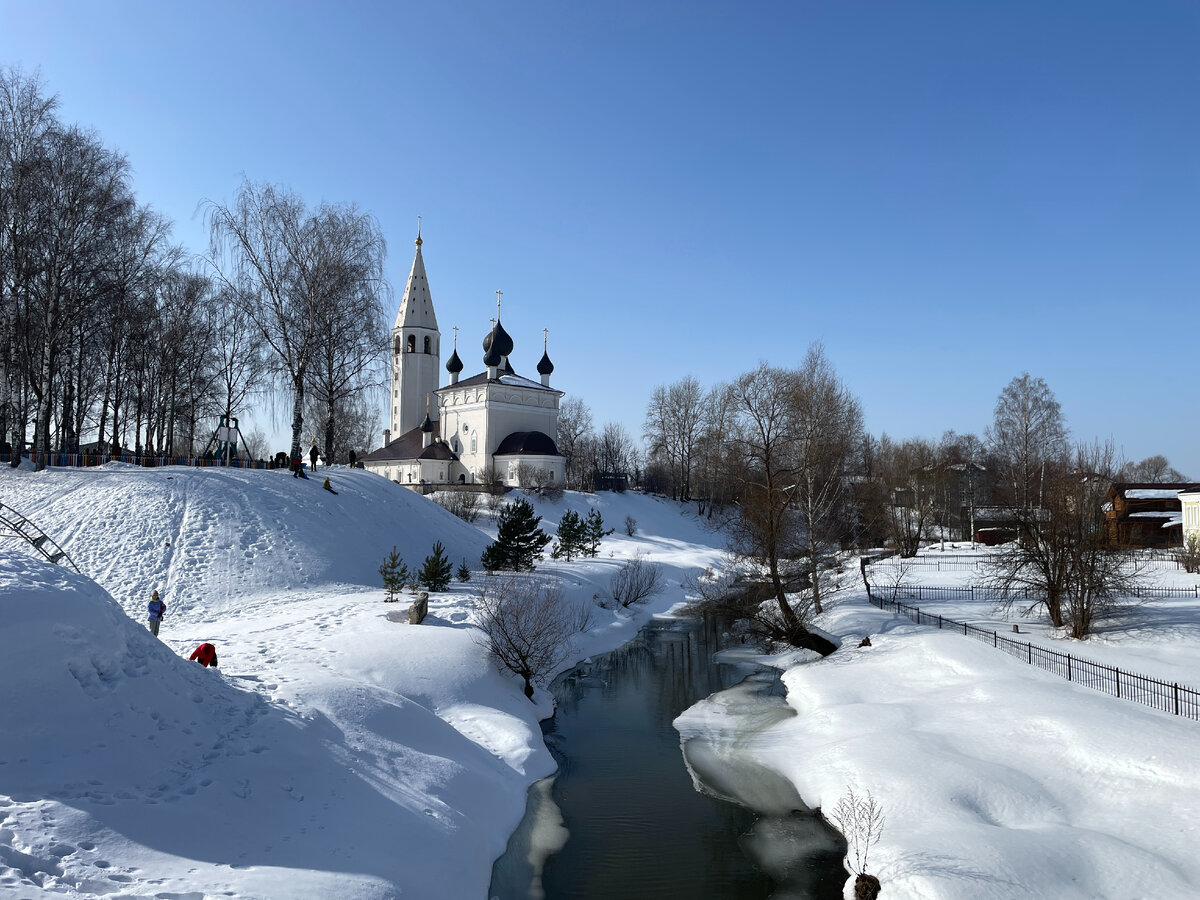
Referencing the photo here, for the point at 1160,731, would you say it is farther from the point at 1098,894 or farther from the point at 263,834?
the point at 263,834

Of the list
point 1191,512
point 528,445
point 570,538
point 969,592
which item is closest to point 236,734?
point 570,538

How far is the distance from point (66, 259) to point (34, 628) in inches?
767

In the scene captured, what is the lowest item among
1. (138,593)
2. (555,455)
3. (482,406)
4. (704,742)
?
(704,742)

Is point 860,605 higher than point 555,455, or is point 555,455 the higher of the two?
point 555,455

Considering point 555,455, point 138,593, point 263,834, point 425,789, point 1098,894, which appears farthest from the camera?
point 555,455

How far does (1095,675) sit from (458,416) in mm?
46323

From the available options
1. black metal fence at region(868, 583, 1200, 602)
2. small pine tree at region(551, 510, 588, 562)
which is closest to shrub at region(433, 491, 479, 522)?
small pine tree at region(551, 510, 588, 562)

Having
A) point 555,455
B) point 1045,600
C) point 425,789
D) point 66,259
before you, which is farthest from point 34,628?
point 555,455

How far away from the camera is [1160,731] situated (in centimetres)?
1180

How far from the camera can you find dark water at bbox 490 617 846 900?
9.88m

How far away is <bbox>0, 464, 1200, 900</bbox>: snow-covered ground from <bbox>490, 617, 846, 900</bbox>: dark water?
0.52 metres

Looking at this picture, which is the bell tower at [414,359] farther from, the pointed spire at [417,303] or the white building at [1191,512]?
the white building at [1191,512]

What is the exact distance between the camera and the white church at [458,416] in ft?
175

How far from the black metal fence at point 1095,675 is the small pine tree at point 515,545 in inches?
508
